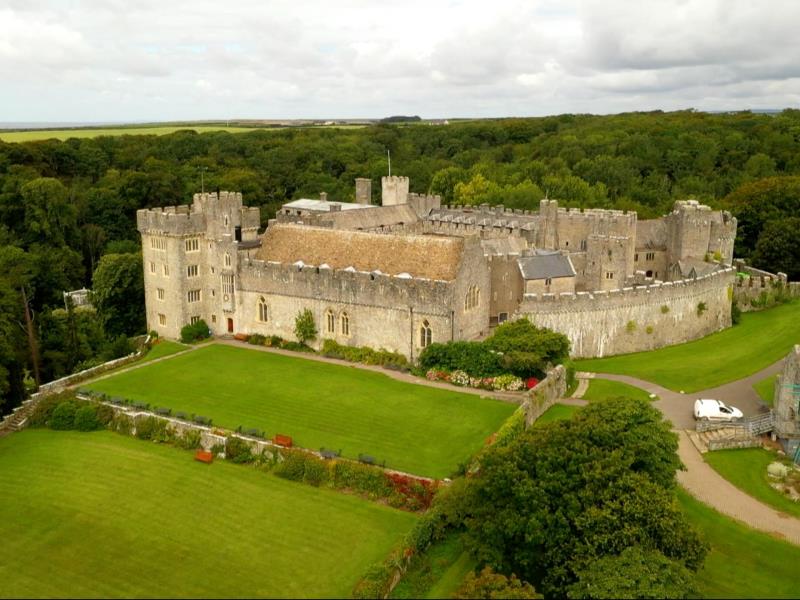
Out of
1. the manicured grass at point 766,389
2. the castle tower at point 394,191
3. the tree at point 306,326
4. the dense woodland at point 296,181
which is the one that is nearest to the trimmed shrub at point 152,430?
A: the dense woodland at point 296,181

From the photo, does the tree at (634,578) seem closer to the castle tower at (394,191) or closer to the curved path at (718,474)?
the curved path at (718,474)

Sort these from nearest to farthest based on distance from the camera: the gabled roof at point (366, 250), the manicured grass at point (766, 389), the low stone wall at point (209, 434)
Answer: the low stone wall at point (209, 434) → the manicured grass at point (766, 389) → the gabled roof at point (366, 250)

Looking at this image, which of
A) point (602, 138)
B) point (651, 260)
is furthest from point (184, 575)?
Result: point (602, 138)

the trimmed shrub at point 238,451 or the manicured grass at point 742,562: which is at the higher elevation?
the trimmed shrub at point 238,451

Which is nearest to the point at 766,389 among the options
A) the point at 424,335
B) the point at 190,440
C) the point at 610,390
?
the point at 610,390

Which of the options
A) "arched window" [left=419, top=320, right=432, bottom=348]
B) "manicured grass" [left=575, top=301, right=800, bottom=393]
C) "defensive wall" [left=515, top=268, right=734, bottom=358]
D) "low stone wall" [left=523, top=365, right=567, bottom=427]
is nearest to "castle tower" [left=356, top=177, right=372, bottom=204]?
"defensive wall" [left=515, top=268, right=734, bottom=358]

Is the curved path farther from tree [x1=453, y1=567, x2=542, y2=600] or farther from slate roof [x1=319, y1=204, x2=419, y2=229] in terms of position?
slate roof [x1=319, y1=204, x2=419, y2=229]

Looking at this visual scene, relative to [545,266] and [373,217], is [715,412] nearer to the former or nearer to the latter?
[545,266]
